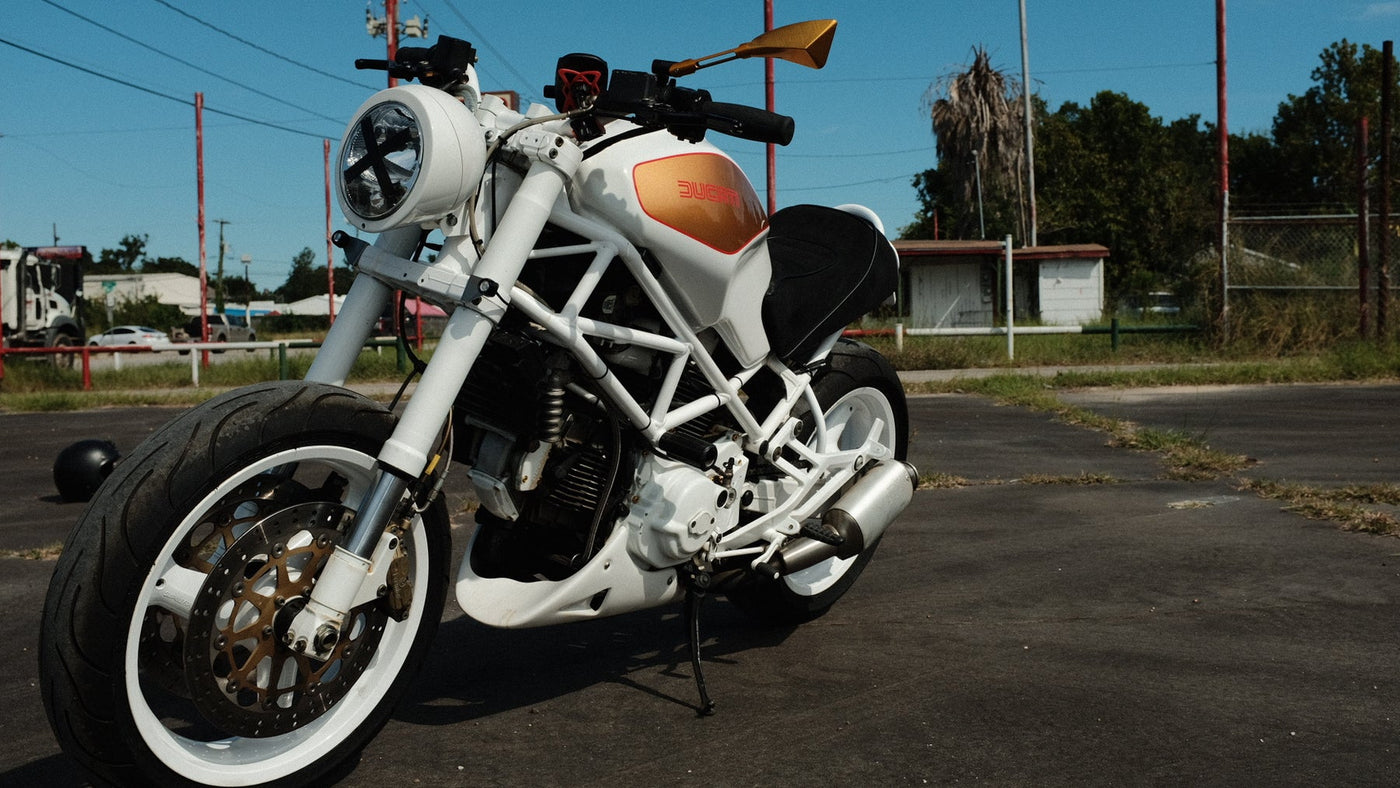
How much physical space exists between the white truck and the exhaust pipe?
28.0m

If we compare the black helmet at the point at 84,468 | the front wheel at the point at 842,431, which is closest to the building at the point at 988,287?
the front wheel at the point at 842,431

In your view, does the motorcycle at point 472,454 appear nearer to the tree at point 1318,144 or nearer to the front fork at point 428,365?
the front fork at point 428,365

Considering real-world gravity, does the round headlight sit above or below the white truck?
below

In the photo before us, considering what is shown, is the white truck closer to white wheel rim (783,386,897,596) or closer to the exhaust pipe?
white wheel rim (783,386,897,596)

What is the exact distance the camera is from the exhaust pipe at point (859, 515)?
3.76 metres

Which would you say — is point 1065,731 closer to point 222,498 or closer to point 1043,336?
point 222,498

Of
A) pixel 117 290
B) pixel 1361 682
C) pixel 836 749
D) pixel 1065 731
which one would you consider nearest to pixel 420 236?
pixel 836 749

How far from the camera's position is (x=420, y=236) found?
299cm

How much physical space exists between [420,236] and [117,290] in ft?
305

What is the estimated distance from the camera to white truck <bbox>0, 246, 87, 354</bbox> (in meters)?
28.0

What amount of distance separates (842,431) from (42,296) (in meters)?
29.8

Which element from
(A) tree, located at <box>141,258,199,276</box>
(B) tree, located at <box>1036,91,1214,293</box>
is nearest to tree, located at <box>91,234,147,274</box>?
(A) tree, located at <box>141,258,199,276</box>

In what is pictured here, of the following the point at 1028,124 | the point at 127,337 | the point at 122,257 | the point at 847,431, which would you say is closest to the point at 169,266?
the point at 122,257

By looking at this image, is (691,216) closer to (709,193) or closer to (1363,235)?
(709,193)
